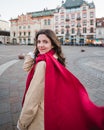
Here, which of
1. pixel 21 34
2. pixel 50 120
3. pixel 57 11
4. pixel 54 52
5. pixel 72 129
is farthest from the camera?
pixel 21 34

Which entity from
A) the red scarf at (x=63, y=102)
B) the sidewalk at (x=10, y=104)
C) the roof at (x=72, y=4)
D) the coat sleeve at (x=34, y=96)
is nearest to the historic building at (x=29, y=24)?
the roof at (x=72, y=4)

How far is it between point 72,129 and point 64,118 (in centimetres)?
19

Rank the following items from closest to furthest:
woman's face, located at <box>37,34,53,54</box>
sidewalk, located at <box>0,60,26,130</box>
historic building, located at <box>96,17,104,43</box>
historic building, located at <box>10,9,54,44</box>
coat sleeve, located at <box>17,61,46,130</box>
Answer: coat sleeve, located at <box>17,61,46,130</box> → woman's face, located at <box>37,34,53,54</box> → sidewalk, located at <box>0,60,26,130</box> → historic building, located at <box>96,17,104,43</box> → historic building, located at <box>10,9,54,44</box>

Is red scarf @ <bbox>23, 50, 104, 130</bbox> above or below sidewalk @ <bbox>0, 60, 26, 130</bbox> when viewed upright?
above

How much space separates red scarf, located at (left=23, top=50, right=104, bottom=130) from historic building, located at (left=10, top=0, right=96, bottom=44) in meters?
53.1

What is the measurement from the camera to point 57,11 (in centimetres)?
5888

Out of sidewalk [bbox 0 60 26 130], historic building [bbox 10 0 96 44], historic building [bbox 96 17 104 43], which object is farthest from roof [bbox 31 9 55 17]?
sidewalk [bbox 0 60 26 130]

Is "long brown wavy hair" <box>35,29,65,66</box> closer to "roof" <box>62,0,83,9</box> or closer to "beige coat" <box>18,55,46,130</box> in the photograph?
"beige coat" <box>18,55,46,130</box>

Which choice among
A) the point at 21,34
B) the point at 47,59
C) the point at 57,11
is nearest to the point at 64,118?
the point at 47,59

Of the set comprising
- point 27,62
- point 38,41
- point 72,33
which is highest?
point 72,33

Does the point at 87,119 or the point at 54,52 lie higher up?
the point at 54,52

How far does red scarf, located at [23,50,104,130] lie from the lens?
1685 millimetres

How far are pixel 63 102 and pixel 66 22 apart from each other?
57.9m

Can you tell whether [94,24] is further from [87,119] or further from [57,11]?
[87,119]
